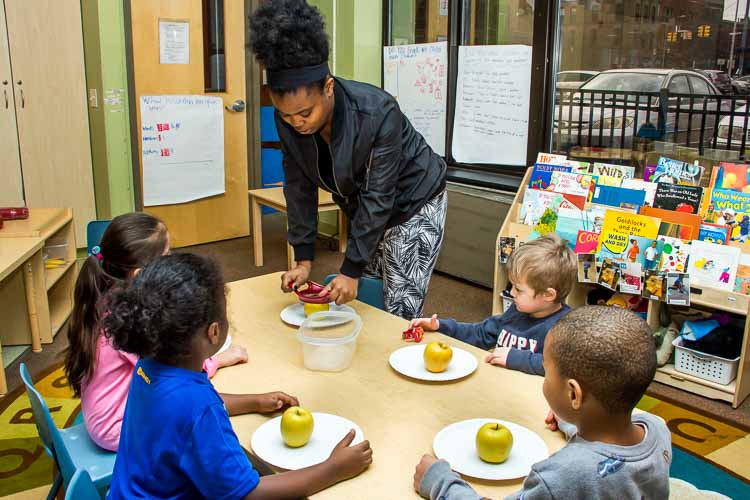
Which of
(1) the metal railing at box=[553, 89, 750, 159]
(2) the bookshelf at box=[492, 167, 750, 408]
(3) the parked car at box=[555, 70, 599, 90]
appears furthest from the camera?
(3) the parked car at box=[555, 70, 599, 90]

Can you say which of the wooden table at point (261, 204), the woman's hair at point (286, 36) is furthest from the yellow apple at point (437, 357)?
the wooden table at point (261, 204)

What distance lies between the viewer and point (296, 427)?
50.3 inches

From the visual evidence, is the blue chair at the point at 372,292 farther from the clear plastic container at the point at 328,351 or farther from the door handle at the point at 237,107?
the door handle at the point at 237,107

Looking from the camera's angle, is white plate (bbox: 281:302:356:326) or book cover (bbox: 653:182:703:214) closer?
white plate (bbox: 281:302:356:326)

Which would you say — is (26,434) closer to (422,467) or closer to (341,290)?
(341,290)

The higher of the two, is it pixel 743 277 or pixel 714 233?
pixel 714 233

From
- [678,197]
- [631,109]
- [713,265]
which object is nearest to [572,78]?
[631,109]

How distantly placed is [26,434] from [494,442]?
2.01 metres

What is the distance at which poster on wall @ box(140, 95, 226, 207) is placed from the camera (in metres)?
4.86

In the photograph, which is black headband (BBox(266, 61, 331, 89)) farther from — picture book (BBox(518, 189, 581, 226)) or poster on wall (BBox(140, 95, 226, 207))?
poster on wall (BBox(140, 95, 226, 207))

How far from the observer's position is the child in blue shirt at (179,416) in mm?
1157

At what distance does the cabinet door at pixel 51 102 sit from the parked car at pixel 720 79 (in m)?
3.73

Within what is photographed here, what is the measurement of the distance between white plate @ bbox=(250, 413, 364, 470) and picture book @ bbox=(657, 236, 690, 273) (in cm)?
200

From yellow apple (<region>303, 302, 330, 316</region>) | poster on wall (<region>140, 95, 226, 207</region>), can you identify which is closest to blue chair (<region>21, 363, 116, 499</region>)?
yellow apple (<region>303, 302, 330, 316</region>)
